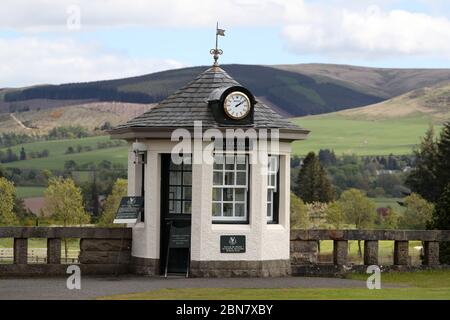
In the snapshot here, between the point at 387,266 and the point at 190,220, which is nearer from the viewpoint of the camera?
the point at 190,220

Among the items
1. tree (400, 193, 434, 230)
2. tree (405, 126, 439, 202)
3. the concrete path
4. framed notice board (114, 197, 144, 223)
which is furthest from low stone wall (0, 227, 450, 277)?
tree (405, 126, 439, 202)

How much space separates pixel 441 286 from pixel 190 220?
5.40 meters

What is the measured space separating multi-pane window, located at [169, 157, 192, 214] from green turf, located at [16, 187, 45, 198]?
385ft

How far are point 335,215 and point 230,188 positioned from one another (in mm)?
75332

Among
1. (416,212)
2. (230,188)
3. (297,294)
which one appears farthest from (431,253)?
(416,212)

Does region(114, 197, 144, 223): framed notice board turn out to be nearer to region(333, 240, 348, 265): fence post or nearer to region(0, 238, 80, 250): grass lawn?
region(333, 240, 348, 265): fence post

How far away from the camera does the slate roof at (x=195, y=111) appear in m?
25.2

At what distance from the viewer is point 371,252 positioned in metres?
27.2

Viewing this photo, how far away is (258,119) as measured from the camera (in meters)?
25.5

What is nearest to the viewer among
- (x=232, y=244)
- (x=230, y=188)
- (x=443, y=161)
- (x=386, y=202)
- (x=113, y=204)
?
(x=232, y=244)

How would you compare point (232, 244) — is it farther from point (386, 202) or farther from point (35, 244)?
point (386, 202)

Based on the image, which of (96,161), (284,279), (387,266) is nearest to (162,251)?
(284,279)
